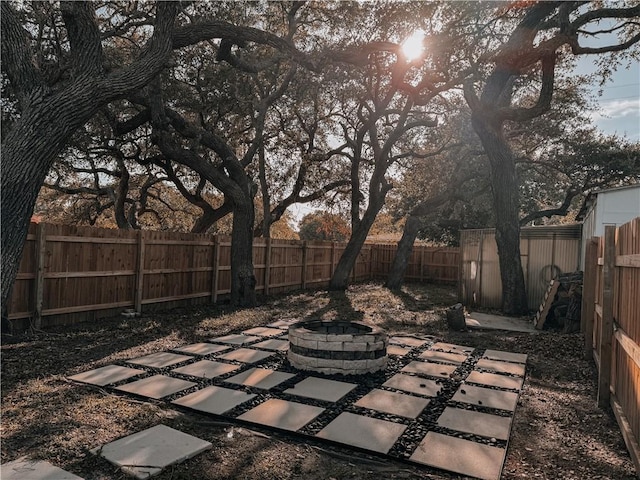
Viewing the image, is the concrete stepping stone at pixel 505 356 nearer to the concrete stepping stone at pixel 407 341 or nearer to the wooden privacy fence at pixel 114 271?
the concrete stepping stone at pixel 407 341

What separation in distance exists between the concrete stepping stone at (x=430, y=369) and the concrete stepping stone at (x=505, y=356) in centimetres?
88

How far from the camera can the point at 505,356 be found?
556cm

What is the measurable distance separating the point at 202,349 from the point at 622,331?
453cm

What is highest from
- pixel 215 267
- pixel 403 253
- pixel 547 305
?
pixel 403 253

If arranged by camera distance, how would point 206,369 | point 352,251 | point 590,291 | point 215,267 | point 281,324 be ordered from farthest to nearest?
point 352,251 < point 215,267 < point 281,324 < point 590,291 < point 206,369

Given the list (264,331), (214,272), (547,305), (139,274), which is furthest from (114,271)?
(547,305)

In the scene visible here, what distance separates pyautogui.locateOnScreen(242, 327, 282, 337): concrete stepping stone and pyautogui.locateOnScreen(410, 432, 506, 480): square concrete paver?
3782 mm

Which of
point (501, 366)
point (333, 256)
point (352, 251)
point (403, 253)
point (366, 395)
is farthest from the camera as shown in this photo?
point (333, 256)

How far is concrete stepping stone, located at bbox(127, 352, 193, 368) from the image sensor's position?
4.63 meters

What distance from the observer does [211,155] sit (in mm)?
12695

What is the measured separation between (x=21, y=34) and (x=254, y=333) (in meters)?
4.68

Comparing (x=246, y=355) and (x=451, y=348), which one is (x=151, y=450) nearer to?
(x=246, y=355)

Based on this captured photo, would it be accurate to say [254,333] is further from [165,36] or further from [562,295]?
[562,295]

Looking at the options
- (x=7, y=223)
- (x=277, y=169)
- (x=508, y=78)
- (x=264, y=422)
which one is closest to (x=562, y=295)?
(x=508, y=78)
